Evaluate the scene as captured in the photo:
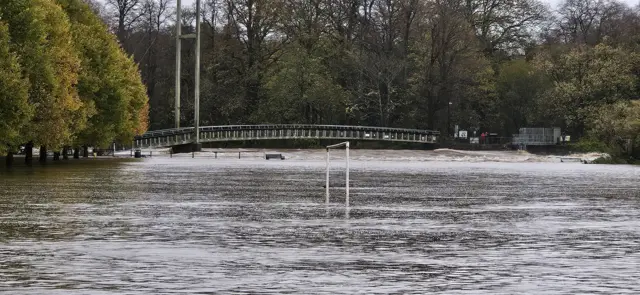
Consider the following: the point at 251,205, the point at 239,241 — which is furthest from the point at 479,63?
the point at 239,241

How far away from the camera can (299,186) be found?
5616 centimetres

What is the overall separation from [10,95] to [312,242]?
4542 cm

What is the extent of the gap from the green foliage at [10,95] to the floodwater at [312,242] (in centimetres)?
1933

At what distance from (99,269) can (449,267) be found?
573cm

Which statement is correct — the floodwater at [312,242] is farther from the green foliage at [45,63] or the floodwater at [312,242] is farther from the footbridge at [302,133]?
the footbridge at [302,133]

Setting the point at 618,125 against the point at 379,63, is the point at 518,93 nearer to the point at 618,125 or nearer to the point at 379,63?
the point at 379,63

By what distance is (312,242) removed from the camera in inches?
1038

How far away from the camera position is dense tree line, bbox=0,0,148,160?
229 ft

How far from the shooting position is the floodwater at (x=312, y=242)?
63.9 ft

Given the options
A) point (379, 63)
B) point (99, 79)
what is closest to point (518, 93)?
point (379, 63)

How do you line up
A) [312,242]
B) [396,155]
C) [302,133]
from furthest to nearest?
1. [302,133]
2. [396,155]
3. [312,242]

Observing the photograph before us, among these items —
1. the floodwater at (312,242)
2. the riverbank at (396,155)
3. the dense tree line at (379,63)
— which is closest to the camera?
the floodwater at (312,242)

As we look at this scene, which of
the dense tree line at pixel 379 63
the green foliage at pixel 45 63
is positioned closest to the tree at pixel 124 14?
the dense tree line at pixel 379 63

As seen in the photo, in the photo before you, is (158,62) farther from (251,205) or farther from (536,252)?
(536,252)
